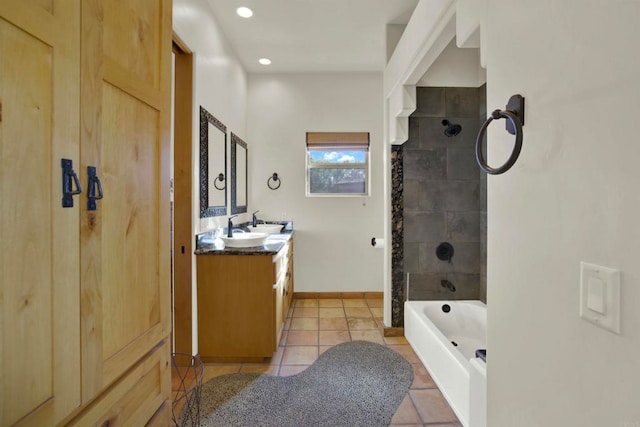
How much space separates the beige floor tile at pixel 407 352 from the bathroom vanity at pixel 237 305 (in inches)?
41.1

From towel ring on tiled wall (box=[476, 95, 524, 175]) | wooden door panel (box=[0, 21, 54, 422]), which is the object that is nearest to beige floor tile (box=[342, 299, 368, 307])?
towel ring on tiled wall (box=[476, 95, 524, 175])

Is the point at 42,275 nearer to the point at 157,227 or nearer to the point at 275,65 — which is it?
the point at 157,227

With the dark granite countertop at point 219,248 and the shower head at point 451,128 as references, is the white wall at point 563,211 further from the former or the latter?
the shower head at point 451,128

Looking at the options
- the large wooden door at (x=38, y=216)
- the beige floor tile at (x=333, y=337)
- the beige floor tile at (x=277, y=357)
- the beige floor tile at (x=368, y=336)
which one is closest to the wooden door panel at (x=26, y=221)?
the large wooden door at (x=38, y=216)

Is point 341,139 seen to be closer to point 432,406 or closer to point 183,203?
point 183,203

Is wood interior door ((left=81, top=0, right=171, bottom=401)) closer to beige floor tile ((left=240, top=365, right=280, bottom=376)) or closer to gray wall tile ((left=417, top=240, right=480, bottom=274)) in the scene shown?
beige floor tile ((left=240, top=365, right=280, bottom=376))

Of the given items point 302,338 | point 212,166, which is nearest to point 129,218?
point 212,166

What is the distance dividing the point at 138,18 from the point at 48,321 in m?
0.80

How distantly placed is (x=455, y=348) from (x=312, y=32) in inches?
120

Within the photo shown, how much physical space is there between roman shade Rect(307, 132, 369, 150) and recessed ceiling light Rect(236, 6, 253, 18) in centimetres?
155

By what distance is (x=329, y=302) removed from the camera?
3.87 meters

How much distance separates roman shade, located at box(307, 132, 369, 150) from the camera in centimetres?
399

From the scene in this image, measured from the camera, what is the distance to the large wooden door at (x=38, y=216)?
50 cm

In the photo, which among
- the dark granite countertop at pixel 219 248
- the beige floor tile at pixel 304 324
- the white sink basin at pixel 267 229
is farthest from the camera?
the white sink basin at pixel 267 229
